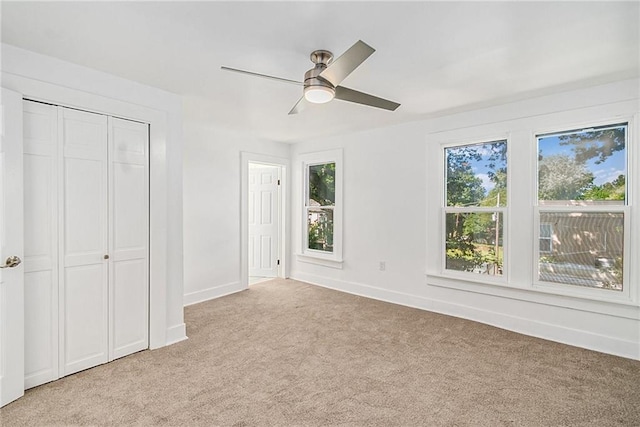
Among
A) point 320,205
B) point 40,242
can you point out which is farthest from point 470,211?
point 40,242

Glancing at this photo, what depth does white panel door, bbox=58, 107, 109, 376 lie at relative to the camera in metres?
2.34

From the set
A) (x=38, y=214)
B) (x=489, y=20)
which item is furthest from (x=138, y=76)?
(x=489, y=20)

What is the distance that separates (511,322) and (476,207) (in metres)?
1.25

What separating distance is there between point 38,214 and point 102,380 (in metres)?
1.27

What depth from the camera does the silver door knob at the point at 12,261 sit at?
200 centimetres

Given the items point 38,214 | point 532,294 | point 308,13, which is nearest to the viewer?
point 308,13

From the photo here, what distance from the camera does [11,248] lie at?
2.03 m

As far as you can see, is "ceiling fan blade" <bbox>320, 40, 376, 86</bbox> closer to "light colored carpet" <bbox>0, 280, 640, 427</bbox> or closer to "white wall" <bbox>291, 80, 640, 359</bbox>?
"light colored carpet" <bbox>0, 280, 640, 427</bbox>

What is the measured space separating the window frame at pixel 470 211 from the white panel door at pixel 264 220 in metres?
2.75

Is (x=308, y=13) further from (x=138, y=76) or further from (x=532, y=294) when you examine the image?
(x=532, y=294)

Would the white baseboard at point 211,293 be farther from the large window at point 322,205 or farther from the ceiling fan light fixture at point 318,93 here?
the ceiling fan light fixture at point 318,93

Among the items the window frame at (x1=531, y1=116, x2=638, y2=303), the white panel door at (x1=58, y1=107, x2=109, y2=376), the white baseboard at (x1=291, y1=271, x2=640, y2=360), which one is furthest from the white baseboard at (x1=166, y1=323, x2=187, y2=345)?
the window frame at (x1=531, y1=116, x2=638, y2=303)

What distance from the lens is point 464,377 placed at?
2.37m

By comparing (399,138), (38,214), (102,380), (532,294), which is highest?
(399,138)
